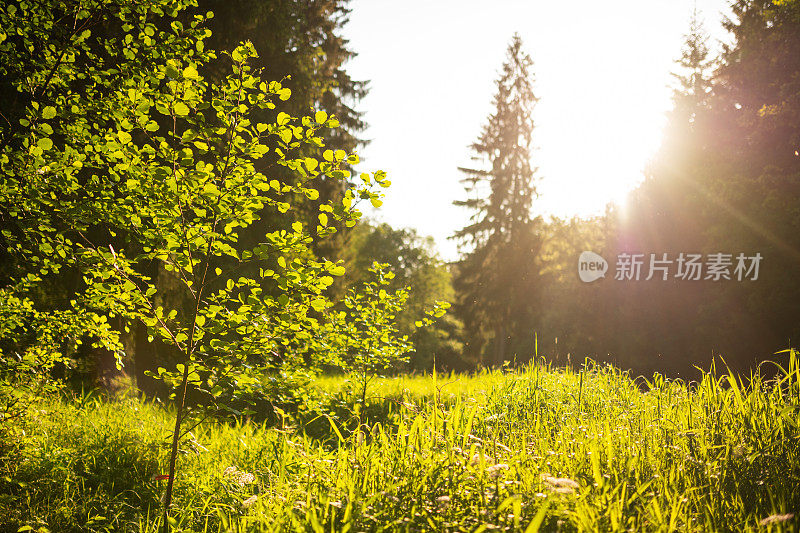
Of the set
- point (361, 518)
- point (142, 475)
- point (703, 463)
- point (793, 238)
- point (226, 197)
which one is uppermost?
point (793, 238)

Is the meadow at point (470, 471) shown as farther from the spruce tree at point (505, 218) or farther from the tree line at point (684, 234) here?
the spruce tree at point (505, 218)

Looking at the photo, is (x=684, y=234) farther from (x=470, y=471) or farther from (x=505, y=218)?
(x=470, y=471)

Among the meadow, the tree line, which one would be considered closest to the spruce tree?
the tree line

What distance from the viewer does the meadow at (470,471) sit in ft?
7.70

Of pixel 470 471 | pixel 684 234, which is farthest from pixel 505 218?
pixel 470 471

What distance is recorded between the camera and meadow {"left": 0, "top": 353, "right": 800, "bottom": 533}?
2.35m

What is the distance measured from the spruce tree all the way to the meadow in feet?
59.2

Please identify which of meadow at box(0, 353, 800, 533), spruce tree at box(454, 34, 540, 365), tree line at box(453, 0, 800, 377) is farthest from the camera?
spruce tree at box(454, 34, 540, 365)

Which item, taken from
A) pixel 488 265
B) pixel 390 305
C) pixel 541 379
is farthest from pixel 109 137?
pixel 488 265

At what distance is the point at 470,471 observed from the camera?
2604 mm

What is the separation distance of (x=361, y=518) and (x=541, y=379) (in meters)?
4.18

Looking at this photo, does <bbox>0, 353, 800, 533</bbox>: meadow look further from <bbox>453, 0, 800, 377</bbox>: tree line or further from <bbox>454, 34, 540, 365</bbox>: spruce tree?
<bbox>454, 34, 540, 365</bbox>: spruce tree

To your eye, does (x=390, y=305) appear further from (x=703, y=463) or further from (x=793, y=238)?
(x=793, y=238)

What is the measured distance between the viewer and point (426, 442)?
3.27m
